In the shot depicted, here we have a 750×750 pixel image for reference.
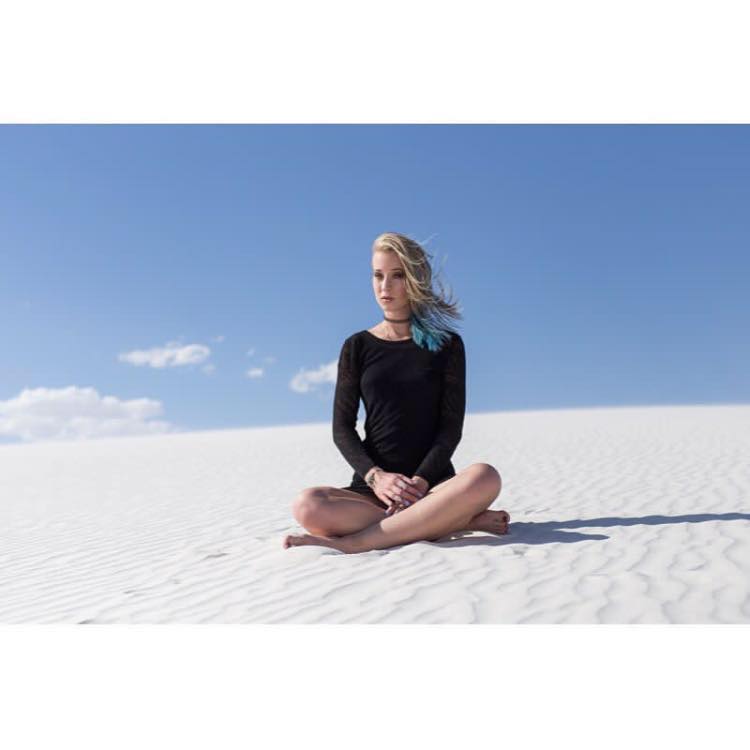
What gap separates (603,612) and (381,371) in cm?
209

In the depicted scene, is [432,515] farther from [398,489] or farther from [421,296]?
[421,296]

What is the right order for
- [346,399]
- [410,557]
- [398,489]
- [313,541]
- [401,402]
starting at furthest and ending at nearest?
[346,399] < [401,402] < [313,541] < [398,489] < [410,557]

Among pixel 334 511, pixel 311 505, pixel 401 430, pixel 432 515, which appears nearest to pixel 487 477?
pixel 432 515

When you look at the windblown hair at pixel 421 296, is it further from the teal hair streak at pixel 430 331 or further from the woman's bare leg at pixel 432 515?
the woman's bare leg at pixel 432 515

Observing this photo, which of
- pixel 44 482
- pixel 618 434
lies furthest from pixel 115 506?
pixel 618 434

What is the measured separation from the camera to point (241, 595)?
4.08 m

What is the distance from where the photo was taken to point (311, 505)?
15.4 ft

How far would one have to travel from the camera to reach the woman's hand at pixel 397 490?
4.66 metres

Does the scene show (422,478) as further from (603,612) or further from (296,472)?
(296,472)

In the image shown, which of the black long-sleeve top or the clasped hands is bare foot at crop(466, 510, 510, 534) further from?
the clasped hands

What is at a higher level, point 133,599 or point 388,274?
point 388,274

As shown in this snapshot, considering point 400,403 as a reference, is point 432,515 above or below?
below

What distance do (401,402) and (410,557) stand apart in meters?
0.99

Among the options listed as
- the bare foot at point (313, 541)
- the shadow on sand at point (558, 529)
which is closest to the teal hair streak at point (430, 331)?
the shadow on sand at point (558, 529)
